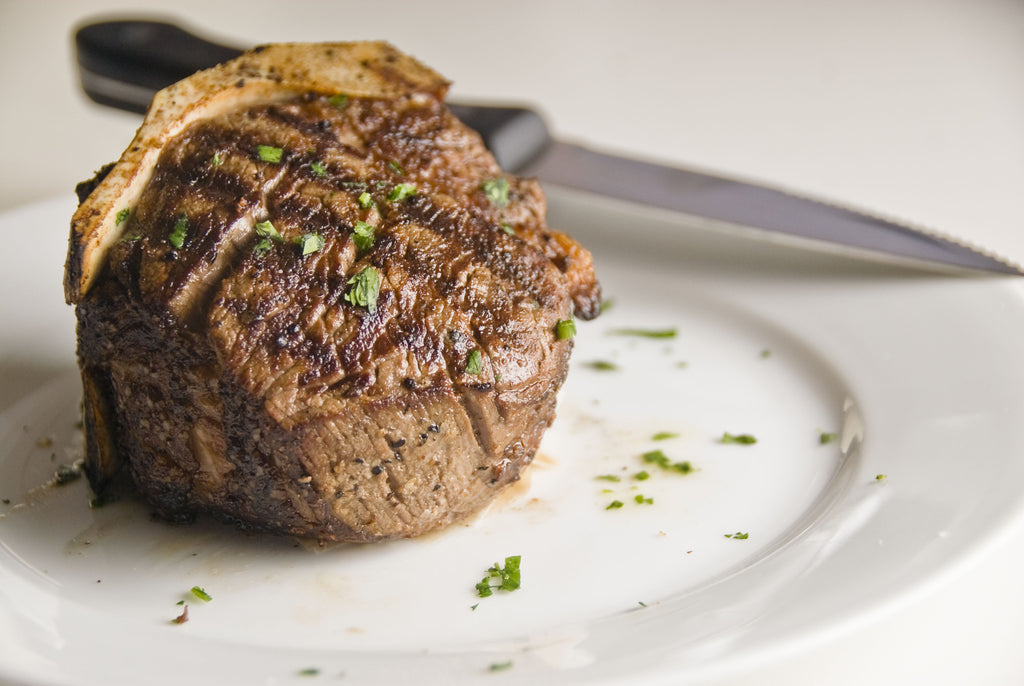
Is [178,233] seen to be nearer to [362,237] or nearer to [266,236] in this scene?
[266,236]

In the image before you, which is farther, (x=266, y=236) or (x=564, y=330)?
(x=564, y=330)

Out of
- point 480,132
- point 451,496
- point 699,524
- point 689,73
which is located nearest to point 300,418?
point 451,496

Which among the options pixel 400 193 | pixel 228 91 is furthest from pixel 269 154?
pixel 400 193

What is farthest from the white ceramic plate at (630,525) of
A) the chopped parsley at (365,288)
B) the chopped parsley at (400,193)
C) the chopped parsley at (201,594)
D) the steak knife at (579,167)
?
the chopped parsley at (400,193)

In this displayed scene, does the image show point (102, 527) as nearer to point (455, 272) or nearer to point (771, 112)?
point (455, 272)

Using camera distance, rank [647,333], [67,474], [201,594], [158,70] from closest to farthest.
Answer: [201,594], [67,474], [647,333], [158,70]
